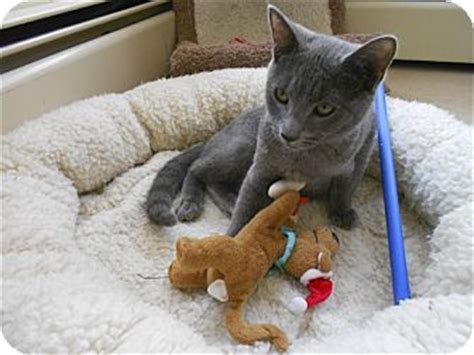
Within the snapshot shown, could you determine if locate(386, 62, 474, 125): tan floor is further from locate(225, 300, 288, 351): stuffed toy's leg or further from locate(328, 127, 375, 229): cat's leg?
locate(225, 300, 288, 351): stuffed toy's leg

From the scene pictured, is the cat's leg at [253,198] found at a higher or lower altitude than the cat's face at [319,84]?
lower

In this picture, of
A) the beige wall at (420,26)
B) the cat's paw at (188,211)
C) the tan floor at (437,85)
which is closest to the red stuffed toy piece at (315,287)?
the cat's paw at (188,211)

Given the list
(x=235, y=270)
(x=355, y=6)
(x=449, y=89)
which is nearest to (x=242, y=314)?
(x=235, y=270)

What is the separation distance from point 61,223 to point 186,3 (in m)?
1.25

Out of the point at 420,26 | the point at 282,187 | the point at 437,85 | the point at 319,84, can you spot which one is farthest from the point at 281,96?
the point at 420,26

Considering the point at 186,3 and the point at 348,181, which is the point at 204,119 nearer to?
the point at 348,181

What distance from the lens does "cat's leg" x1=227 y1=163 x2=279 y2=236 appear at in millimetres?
1023

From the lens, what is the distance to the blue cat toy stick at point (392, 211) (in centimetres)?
92

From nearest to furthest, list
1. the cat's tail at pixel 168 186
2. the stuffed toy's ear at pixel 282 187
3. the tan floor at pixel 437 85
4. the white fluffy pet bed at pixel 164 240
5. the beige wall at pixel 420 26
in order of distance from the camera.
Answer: the white fluffy pet bed at pixel 164 240, the stuffed toy's ear at pixel 282 187, the cat's tail at pixel 168 186, the tan floor at pixel 437 85, the beige wall at pixel 420 26

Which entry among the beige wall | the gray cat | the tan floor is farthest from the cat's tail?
the beige wall

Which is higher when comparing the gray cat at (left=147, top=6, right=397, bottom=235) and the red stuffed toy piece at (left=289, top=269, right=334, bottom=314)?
the gray cat at (left=147, top=6, right=397, bottom=235)

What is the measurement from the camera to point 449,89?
1.89 m

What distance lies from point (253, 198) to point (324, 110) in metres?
0.26

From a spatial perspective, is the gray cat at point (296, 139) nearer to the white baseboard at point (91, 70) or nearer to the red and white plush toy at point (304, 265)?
the red and white plush toy at point (304, 265)
